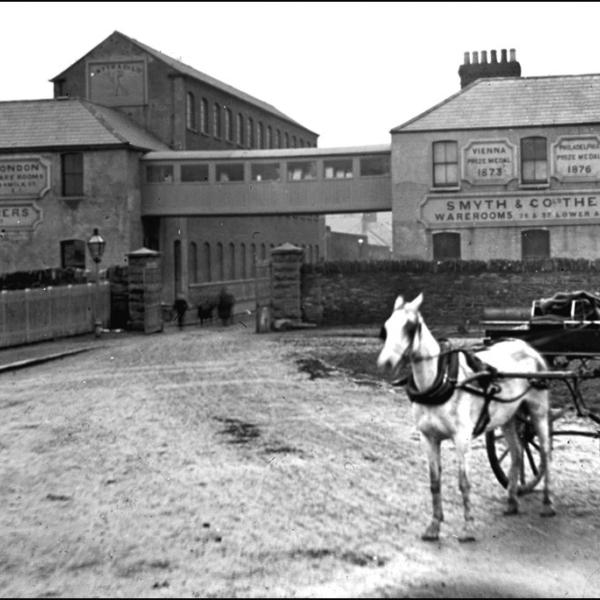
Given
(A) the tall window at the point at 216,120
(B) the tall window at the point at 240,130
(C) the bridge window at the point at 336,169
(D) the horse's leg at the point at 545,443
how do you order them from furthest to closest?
(B) the tall window at the point at 240,130 < (A) the tall window at the point at 216,120 < (C) the bridge window at the point at 336,169 < (D) the horse's leg at the point at 545,443

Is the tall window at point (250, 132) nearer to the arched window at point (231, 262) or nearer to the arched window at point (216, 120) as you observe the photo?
the arched window at point (216, 120)

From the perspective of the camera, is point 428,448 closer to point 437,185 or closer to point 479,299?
point 479,299

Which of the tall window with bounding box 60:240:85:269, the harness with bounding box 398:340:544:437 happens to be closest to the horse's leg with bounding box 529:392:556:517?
the harness with bounding box 398:340:544:437

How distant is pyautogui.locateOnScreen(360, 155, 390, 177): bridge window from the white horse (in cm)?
3171

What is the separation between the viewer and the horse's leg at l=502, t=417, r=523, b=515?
8039 mm

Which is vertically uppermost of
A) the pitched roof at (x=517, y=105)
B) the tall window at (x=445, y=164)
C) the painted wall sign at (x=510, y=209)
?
the pitched roof at (x=517, y=105)

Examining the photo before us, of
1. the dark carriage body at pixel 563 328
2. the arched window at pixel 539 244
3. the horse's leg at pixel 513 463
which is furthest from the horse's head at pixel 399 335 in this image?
the arched window at pixel 539 244

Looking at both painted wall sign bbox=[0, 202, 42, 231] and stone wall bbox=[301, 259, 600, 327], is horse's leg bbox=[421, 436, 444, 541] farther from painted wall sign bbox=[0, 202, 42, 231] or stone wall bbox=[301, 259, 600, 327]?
painted wall sign bbox=[0, 202, 42, 231]

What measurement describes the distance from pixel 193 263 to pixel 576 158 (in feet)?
68.7

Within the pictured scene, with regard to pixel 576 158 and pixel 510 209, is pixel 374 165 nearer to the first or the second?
pixel 510 209

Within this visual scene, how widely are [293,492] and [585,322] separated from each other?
Result: 3.01 meters

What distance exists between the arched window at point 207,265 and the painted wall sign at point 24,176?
11438 millimetres

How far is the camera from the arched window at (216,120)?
55.5 meters

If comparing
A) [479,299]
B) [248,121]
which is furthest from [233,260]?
[479,299]
